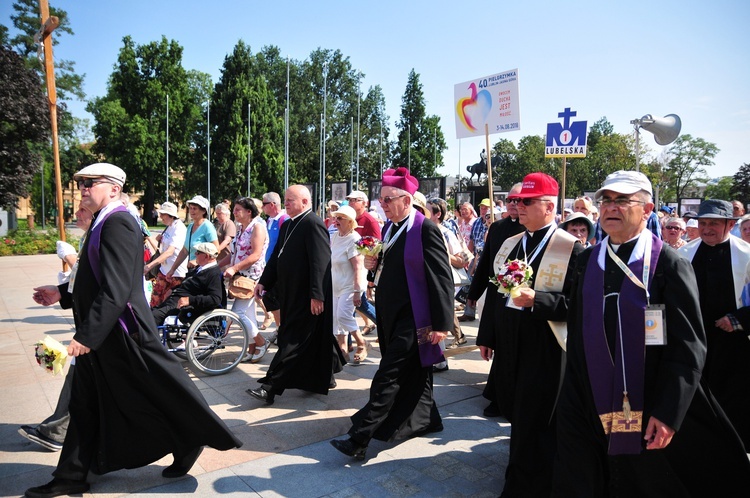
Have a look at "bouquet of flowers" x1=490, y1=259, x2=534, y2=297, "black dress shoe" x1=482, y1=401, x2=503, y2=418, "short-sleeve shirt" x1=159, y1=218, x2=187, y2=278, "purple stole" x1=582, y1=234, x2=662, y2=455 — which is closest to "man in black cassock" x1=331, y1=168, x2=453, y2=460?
"black dress shoe" x1=482, y1=401, x2=503, y2=418

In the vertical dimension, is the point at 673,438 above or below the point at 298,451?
above

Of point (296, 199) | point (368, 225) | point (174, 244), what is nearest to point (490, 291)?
point (296, 199)

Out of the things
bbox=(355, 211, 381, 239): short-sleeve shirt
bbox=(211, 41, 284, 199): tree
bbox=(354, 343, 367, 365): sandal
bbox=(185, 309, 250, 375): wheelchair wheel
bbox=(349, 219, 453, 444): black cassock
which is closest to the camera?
bbox=(349, 219, 453, 444): black cassock

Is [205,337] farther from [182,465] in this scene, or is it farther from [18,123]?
[18,123]

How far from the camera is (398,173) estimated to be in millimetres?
4473

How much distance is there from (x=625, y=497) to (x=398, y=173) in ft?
9.09

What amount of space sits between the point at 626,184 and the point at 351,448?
98.2 inches

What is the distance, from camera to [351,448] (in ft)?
12.7

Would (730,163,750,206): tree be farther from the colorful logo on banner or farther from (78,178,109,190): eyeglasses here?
(78,178,109,190): eyeglasses

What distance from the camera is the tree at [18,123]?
2183 centimetres

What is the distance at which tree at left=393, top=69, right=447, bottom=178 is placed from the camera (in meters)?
62.9

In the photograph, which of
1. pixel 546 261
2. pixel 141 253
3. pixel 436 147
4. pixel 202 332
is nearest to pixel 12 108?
pixel 202 332

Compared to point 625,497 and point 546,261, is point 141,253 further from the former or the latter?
point 625,497

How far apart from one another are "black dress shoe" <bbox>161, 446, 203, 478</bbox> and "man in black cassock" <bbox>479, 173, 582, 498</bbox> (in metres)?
1.97
